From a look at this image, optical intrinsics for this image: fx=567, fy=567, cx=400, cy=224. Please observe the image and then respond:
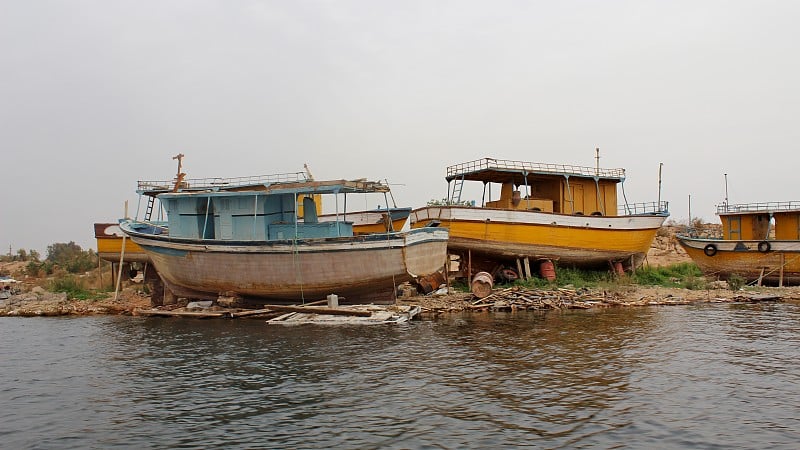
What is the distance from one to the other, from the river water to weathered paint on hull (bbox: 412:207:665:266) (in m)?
7.17

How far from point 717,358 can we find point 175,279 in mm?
18856

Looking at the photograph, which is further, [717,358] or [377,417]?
[717,358]

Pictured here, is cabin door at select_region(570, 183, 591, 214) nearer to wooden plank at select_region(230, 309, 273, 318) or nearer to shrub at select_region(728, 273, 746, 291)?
shrub at select_region(728, 273, 746, 291)

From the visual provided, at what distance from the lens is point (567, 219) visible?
25172 millimetres

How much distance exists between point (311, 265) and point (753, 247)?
20475mm

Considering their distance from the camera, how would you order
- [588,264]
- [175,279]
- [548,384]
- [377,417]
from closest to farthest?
[377,417], [548,384], [175,279], [588,264]

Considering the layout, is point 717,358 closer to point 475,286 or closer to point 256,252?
point 475,286

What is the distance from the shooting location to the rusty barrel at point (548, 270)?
2489 centimetres

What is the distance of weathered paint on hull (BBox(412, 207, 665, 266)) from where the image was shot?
24.2m

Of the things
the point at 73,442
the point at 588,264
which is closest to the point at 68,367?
the point at 73,442

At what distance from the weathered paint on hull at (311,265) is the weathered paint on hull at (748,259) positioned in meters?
14.4

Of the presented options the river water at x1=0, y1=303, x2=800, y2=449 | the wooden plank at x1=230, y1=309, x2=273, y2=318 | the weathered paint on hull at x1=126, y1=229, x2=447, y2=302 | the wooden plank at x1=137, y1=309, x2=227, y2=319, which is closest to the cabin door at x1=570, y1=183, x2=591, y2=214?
the weathered paint on hull at x1=126, y1=229, x2=447, y2=302

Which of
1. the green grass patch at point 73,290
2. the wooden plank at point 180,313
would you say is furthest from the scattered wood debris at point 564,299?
the green grass patch at point 73,290

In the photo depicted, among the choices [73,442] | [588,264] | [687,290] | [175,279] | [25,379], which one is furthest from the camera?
[588,264]
